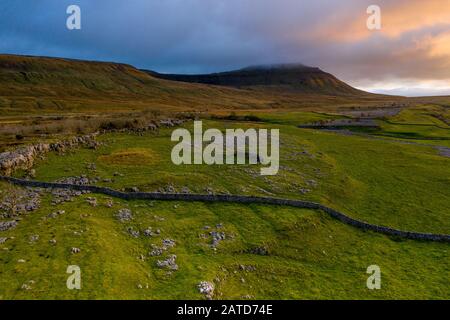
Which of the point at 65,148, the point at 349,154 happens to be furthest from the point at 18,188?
the point at 349,154

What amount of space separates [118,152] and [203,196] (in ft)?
79.7

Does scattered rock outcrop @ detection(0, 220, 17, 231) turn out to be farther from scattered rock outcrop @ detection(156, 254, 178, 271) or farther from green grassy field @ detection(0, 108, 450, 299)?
scattered rock outcrop @ detection(156, 254, 178, 271)

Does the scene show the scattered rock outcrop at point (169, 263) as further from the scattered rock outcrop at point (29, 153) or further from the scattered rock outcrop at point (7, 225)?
the scattered rock outcrop at point (29, 153)

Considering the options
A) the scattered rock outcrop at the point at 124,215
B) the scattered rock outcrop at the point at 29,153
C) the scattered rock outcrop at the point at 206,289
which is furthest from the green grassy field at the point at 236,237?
the scattered rock outcrop at the point at 29,153

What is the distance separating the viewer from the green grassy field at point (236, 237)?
29.1m

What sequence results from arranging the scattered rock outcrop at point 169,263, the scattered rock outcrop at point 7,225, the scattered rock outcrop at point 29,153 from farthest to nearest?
the scattered rock outcrop at point 29,153 → the scattered rock outcrop at point 7,225 → the scattered rock outcrop at point 169,263

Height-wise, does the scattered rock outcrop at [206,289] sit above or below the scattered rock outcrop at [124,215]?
below

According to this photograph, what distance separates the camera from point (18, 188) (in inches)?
1766

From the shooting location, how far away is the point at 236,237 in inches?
1497

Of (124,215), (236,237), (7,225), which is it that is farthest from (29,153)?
(236,237)

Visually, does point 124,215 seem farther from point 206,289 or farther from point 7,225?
point 206,289

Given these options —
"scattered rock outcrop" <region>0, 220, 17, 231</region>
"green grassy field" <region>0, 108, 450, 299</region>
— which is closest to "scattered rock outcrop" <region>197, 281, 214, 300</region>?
"green grassy field" <region>0, 108, 450, 299</region>

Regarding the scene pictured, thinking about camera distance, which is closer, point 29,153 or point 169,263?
point 169,263
